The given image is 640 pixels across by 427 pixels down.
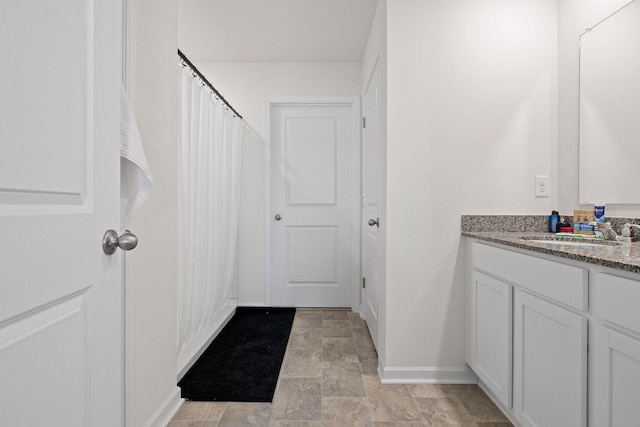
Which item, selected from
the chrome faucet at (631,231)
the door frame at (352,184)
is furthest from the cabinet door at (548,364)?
the door frame at (352,184)

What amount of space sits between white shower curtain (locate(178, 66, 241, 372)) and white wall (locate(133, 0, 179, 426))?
0.88ft

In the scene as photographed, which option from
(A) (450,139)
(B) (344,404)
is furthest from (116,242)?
(A) (450,139)

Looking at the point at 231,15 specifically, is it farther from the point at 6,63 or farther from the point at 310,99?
the point at 6,63

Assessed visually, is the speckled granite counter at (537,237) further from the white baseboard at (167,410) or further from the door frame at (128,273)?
the white baseboard at (167,410)

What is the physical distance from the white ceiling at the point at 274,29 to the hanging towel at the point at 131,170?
184 centimetres

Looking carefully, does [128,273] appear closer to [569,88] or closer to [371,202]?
[371,202]

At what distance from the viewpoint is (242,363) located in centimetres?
216

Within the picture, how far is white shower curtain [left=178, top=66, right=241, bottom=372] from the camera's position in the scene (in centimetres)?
195

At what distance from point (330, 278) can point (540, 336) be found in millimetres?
2227

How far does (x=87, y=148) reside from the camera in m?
0.71

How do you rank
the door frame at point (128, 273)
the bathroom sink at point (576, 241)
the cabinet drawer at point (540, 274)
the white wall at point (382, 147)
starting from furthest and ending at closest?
the white wall at point (382, 147) → the bathroom sink at point (576, 241) → the door frame at point (128, 273) → the cabinet drawer at point (540, 274)

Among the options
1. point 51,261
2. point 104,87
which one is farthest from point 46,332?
point 104,87

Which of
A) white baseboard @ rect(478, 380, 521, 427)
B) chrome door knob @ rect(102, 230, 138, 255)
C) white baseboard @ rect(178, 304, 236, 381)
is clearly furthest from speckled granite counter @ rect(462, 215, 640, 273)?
white baseboard @ rect(178, 304, 236, 381)

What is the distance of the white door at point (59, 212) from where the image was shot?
0.53 metres
